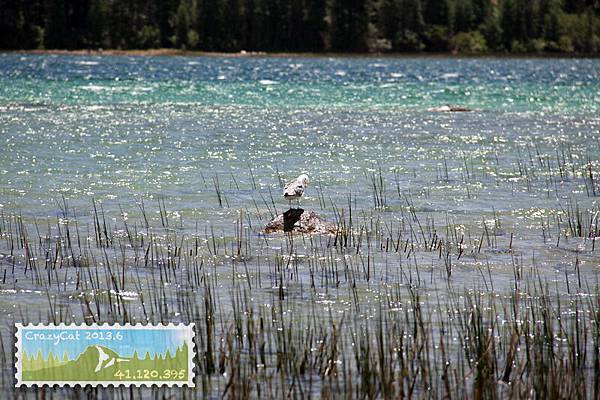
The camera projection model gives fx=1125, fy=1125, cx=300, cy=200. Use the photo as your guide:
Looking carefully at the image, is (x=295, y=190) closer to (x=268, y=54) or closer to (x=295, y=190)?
(x=295, y=190)

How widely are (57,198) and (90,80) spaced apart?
2141 inches

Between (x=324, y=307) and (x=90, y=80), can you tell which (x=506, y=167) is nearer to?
(x=324, y=307)

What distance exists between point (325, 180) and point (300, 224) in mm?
6888

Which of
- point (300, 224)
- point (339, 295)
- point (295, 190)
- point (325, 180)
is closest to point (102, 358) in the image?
point (339, 295)

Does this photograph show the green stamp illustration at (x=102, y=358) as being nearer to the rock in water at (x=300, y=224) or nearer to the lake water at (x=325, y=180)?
the lake water at (x=325, y=180)

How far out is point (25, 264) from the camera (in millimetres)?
13758

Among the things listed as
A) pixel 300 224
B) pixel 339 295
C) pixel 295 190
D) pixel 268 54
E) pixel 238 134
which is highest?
pixel 295 190

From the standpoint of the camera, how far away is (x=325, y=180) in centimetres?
2292

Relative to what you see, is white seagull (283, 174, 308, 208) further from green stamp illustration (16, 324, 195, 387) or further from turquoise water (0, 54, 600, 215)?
green stamp illustration (16, 324, 195, 387)

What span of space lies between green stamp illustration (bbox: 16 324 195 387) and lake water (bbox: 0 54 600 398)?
1401 mm

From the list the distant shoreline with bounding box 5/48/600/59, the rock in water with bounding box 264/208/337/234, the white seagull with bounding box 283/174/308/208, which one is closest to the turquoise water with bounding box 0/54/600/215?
the white seagull with bounding box 283/174/308/208

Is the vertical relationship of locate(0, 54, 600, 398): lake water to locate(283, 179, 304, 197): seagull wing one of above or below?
below

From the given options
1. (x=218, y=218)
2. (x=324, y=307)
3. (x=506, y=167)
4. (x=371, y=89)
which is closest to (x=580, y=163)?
(x=506, y=167)

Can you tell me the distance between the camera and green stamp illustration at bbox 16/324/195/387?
909cm
